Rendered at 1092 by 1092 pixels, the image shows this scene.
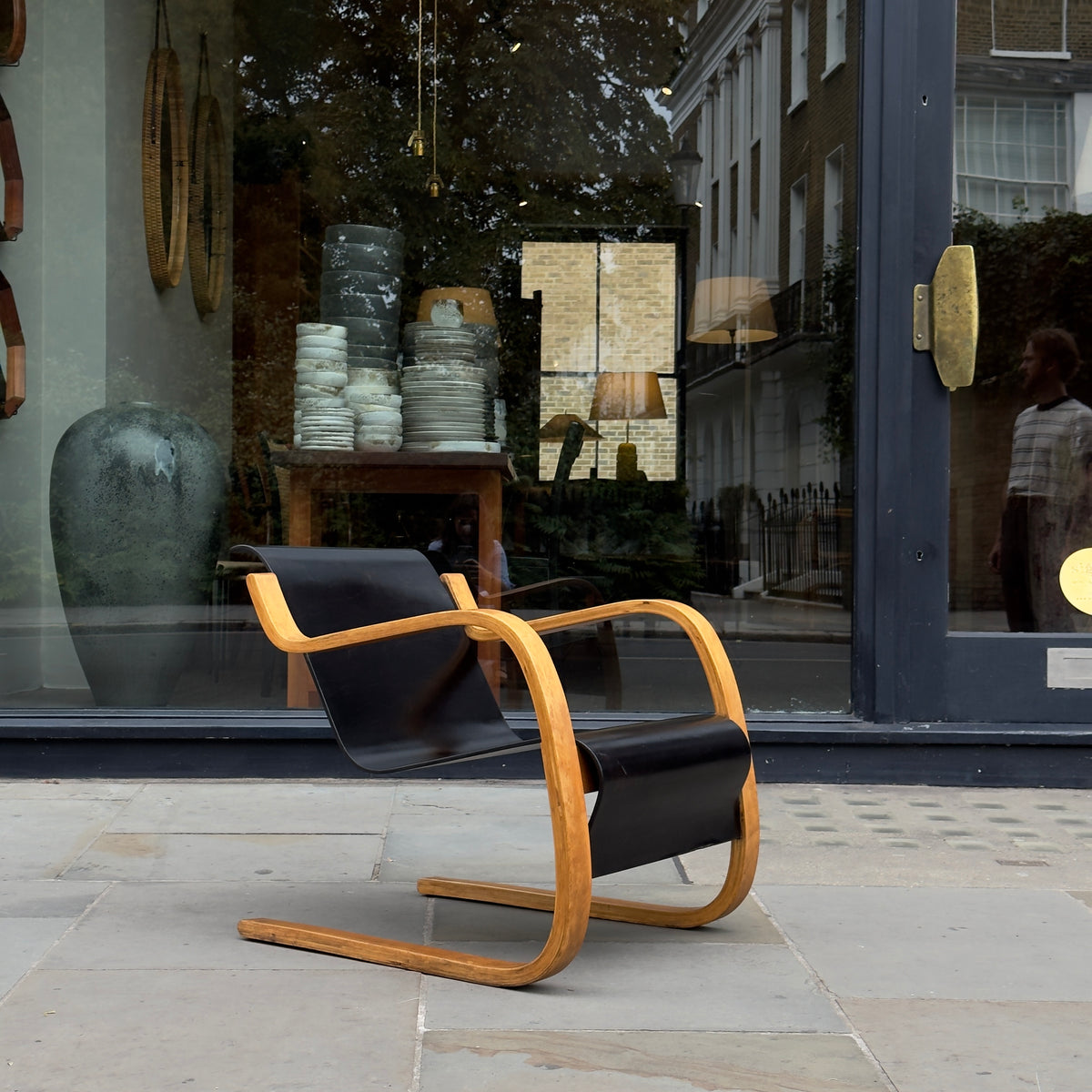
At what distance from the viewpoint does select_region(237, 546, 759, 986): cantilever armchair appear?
2.37m

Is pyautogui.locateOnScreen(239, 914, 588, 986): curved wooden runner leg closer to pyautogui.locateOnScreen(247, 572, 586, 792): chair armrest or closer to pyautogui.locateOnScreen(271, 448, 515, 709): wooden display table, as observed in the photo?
pyautogui.locateOnScreen(247, 572, 586, 792): chair armrest

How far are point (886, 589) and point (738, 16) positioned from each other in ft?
6.96

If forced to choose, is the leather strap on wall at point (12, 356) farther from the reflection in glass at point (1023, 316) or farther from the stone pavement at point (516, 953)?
the reflection in glass at point (1023, 316)

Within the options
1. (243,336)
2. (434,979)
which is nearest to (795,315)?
(243,336)

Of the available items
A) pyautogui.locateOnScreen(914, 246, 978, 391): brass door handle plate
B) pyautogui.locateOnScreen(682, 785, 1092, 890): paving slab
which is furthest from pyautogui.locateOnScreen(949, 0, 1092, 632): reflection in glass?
pyautogui.locateOnScreen(682, 785, 1092, 890): paving slab

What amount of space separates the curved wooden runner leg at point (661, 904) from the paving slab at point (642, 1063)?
0.55 m

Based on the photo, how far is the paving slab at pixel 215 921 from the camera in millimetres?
2537

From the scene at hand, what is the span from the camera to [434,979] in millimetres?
2463

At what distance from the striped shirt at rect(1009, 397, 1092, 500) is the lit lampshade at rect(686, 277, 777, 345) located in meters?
0.95

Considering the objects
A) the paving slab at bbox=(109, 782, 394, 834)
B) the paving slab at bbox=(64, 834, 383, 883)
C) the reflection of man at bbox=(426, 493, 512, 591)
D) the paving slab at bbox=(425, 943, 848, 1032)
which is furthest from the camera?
the reflection of man at bbox=(426, 493, 512, 591)

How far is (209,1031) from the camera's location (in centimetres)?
215

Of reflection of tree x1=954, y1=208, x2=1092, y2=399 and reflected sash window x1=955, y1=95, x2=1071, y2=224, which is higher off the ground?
reflected sash window x1=955, y1=95, x2=1071, y2=224

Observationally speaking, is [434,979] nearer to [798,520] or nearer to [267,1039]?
[267,1039]

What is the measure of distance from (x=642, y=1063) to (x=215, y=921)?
115cm
